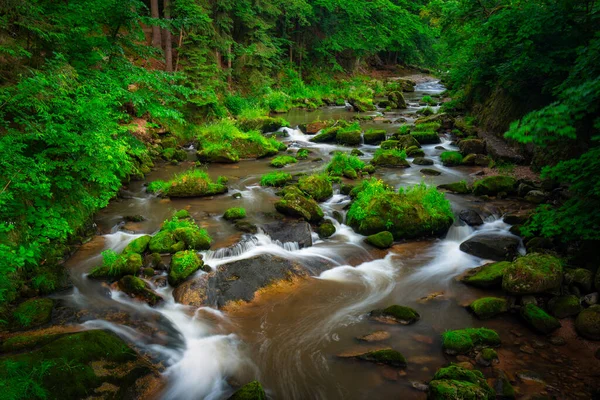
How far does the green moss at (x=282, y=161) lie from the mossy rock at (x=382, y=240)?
21.8ft

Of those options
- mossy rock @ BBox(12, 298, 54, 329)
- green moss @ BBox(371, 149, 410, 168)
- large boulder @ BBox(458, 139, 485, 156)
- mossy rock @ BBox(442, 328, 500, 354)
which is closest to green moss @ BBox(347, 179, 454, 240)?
mossy rock @ BBox(442, 328, 500, 354)

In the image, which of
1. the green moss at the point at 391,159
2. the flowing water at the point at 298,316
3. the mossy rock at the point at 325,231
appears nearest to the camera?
the flowing water at the point at 298,316

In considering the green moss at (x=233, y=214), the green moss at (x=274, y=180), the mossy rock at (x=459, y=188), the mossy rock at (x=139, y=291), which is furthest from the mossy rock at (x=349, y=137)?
the mossy rock at (x=139, y=291)

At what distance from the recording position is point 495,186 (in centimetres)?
1058

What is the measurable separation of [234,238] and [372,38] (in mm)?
37385

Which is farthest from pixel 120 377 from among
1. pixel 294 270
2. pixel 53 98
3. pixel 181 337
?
pixel 53 98

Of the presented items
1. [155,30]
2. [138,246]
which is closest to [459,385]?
[138,246]

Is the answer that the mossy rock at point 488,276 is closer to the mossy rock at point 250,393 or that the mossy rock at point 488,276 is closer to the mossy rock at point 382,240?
the mossy rock at point 382,240

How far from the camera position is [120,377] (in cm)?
450

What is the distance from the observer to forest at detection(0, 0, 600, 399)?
4805 mm

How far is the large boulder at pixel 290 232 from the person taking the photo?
27.8 ft

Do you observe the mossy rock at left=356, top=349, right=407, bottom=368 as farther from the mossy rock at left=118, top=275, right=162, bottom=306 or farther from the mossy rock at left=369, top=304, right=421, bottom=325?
the mossy rock at left=118, top=275, right=162, bottom=306

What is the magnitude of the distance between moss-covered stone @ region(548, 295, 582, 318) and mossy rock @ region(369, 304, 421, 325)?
86.0 inches

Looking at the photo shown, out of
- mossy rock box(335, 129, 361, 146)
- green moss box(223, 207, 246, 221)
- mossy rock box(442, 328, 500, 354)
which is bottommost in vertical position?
mossy rock box(442, 328, 500, 354)
